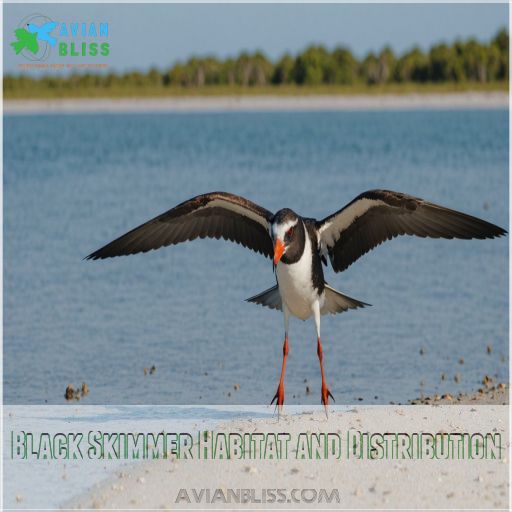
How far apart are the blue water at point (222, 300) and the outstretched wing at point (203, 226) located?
158 cm

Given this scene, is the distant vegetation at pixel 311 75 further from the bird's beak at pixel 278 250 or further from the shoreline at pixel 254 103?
the bird's beak at pixel 278 250

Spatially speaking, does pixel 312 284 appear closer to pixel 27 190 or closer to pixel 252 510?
pixel 252 510

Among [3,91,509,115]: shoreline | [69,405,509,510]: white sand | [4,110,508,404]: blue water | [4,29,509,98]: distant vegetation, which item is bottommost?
[69,405,509,510]: white sand

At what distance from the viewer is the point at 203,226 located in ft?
36.6

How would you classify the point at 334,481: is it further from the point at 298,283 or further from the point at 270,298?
the point at 270,298

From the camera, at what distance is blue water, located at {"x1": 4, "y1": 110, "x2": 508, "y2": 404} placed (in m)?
12.4

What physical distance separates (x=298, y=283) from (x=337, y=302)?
781mm

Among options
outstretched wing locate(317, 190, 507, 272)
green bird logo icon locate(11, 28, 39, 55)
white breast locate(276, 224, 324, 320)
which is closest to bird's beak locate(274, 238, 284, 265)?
white breast locate(276, 224, 324, 320)

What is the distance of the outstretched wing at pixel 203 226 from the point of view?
1073 cm

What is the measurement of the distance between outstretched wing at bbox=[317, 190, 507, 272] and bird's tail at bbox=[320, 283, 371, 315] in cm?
44

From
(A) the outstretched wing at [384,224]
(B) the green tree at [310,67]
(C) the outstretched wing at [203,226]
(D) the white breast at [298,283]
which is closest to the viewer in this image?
(D) the white breast at [298,283]

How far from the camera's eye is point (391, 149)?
4522 centimetres

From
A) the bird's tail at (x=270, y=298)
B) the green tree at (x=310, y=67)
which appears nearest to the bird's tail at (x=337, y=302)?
the bird's tail at (x=270, y=298)

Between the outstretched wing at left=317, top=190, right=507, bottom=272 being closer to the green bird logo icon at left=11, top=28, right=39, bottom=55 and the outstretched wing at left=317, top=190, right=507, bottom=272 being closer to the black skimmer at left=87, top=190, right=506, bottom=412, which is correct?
the black skimmer at left=87, top=190, right=506, bottom=412
